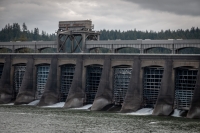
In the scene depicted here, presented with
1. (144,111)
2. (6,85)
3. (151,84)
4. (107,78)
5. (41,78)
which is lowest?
(144,111)

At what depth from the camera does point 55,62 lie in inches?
3174

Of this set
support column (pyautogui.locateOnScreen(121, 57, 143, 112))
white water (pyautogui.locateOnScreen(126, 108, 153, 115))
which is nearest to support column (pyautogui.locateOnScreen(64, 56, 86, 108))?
support column (pyautogui.locateOnScreen(121, 57, 143, 112))

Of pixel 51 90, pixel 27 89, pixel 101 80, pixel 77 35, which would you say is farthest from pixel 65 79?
pixel 77 35

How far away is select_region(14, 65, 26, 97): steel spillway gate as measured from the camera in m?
88.2

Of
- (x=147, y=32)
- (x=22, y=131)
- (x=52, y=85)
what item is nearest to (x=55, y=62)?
(x=52, y=85)

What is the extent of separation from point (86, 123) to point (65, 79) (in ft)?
84.9

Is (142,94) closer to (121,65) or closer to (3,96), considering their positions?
(121,65)

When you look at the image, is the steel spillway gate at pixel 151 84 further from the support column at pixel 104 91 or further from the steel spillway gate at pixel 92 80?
the steel spillway gate at pixel 92 80

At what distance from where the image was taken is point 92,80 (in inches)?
3098

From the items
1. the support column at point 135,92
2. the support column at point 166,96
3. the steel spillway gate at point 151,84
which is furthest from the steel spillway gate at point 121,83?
the support column at point 166,96

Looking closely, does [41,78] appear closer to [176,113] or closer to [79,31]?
[79,31]

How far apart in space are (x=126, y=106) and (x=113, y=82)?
780cm

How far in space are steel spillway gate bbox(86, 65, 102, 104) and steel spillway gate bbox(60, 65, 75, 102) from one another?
402 centimetres

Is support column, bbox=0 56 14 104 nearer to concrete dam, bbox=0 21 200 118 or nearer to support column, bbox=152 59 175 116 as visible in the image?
concrete dam, bbox=0 21 200 118
